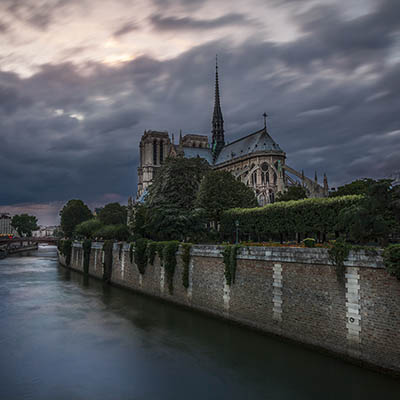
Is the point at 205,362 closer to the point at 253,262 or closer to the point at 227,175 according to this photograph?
the point at 253,262

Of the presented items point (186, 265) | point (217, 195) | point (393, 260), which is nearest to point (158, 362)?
point (186, 265)

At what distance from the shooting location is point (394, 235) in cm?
2772

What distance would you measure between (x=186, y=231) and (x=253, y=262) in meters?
14.7

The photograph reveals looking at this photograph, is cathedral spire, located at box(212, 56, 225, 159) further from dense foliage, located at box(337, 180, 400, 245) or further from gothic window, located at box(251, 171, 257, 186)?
dense foliage, located at box(337, 180, 400, 245)

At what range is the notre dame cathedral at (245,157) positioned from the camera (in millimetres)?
70250

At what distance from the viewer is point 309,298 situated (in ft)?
52.9

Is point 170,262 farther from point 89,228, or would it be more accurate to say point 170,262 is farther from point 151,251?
point 89,228

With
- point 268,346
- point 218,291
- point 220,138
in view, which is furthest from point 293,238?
point 220,138

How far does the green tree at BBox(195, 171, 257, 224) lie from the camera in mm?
37438

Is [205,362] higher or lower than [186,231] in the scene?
lower

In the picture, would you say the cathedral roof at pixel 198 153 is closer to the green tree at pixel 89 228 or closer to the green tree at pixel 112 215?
the green tree at pixel 112 215

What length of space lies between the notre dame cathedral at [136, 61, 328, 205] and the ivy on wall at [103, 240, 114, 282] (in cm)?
1831

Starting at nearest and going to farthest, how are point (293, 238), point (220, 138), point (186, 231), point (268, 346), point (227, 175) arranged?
point (268, 346) < point (186, 231) < point (293, 238) < point (227, 175) < point (220, 138)

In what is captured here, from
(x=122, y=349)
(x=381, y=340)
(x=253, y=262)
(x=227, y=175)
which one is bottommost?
(x=122, y=349)
